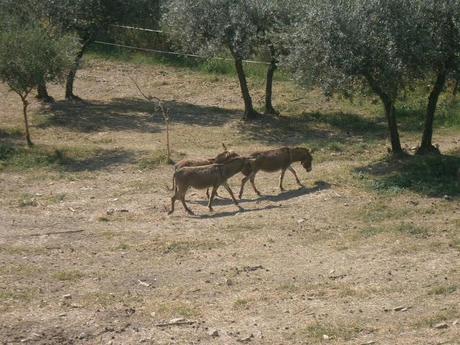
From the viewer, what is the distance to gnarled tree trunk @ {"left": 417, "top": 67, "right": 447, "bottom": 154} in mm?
23109

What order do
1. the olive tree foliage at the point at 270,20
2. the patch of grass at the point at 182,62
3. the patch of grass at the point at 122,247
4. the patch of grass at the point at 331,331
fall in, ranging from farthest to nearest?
the patch of grass at the point at 182,62 → the olive tree foliage at the point at 270,20 → the patch of grass at the point at 122,247 → the patch of grass at the point at 331,331

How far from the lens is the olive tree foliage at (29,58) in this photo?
25.8m

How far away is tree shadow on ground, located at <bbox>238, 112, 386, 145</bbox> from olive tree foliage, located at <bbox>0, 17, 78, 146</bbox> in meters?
6.62

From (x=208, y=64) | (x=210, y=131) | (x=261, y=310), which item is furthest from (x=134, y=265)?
(x=208, y=64)

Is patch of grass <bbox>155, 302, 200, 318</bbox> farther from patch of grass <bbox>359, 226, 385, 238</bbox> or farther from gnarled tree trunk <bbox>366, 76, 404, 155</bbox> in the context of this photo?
gnarled tree trunk <bbox>366, 76, 404, 155</bbox>

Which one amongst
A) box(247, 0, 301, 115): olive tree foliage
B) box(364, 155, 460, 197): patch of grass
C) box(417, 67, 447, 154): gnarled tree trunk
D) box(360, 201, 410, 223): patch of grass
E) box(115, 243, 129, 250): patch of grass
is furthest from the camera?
box(247, 0, 301, 115): olive tree foliage

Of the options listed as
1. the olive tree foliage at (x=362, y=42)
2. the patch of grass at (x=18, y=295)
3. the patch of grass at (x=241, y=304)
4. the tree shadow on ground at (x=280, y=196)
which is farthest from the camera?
the olive tree foliage at (x=362, y=42)

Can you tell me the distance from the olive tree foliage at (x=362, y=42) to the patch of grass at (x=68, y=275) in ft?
30.7

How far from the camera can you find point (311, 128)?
96.9 ft

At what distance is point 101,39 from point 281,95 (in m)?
→ 12.5

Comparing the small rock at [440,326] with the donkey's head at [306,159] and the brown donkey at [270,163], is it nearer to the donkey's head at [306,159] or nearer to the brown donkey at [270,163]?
the brown donkey at [270,163]

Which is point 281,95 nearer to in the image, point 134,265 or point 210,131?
point 210,131

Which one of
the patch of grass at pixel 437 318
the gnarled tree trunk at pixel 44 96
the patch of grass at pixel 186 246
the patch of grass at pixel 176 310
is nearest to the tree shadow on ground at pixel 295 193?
the patch of grass at pixel 186 246

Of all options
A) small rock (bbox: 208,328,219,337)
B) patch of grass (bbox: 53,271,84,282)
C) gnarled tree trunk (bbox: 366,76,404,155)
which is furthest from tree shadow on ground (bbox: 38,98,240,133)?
small rock (bbox: 208,328,219,337)
